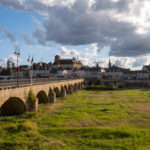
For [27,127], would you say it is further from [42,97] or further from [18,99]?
[42,97]

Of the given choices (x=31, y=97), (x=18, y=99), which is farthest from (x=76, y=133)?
(x=31, y=97)

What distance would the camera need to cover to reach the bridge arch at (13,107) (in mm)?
25312

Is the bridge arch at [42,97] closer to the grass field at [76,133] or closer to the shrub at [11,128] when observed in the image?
the grass field at [76,133]

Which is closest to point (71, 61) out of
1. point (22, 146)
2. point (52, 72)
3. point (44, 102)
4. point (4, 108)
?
point (52, 72)

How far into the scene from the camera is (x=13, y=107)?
27.1 meters

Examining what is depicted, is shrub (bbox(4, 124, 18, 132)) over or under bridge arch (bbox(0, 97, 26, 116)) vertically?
under

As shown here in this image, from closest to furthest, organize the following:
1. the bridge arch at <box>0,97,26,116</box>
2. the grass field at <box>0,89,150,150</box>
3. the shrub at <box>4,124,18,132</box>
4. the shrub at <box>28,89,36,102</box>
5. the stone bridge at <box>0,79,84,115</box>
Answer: the grass field at <box>0,89,150,150</box>
the shrub at <box>4,124,18,132</box>
the stone bridge at <box>0,79,84,115</box>
the bridge arch at <box>0,97,26,116</box>
the shrub at <box>28,89,36,102</box>

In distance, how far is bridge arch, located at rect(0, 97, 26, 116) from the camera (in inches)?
997

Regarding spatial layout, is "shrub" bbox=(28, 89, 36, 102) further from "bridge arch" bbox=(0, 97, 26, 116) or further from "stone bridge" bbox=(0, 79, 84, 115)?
"bridge arch" bbox=(0, 97, 26, 116)

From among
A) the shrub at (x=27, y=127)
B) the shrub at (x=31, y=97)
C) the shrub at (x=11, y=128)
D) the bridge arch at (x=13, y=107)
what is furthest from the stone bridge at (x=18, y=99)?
the shrub at (x=27, y=127)

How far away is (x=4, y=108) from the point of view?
28.0m

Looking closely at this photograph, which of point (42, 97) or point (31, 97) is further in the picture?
point (42, 97)

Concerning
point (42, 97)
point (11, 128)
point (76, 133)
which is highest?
point (42, 97)

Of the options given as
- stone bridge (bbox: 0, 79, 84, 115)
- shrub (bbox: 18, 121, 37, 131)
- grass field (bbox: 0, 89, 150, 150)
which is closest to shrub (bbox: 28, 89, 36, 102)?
Result: stone bridge (bbox: 0, 79, 84, 115)
